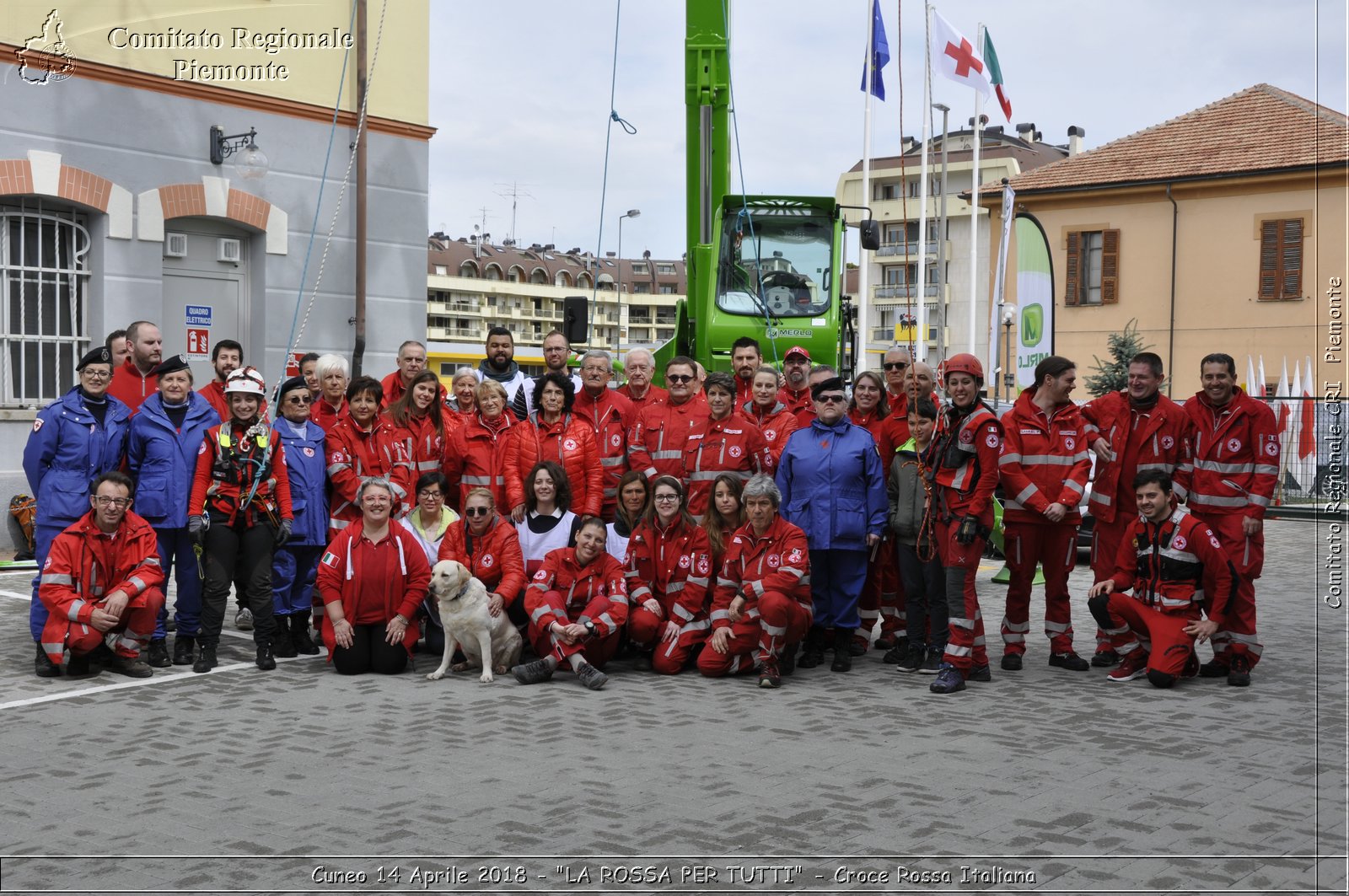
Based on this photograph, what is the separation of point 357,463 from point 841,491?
3374 millimetres

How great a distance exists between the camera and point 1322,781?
19.1 feet

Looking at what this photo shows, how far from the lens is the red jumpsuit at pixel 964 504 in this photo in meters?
8.04

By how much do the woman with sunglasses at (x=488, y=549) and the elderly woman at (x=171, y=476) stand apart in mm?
1707

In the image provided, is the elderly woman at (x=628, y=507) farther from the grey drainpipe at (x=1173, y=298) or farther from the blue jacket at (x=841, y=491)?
the grey drainpipe at (x=1173, y=298)

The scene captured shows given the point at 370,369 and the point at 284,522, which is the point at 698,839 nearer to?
the point at 284,522

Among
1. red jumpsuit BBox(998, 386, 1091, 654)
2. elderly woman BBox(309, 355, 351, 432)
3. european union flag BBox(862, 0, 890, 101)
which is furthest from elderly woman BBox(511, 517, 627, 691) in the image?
european union flag BBox(862, 0, 890, 101)

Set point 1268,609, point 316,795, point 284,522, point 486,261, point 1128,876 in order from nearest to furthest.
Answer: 1. point 1128,876
2. point 316,795
3. point 284,522
4. point 1268,609
5. point 486,261

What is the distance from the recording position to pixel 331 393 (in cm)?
970

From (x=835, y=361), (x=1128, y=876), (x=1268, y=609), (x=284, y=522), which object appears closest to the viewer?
(x=1128, y=876)

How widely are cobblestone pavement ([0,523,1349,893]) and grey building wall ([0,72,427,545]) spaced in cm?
711

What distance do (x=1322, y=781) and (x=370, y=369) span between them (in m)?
12.9

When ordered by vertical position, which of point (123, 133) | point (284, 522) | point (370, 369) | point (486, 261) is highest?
point (486, 261)

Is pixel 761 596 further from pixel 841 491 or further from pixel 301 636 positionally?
pixel 301 636

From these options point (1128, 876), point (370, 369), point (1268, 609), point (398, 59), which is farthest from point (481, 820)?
point (398, 59)
